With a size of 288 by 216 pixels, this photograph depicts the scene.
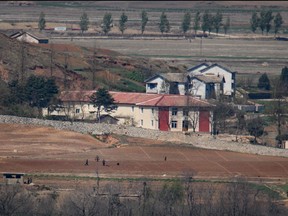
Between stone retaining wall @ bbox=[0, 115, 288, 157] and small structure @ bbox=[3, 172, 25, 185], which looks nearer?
small structure @ bbox=[3, 172, 25, 185]

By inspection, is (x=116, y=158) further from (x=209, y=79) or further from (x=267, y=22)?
(x=267, y=22)

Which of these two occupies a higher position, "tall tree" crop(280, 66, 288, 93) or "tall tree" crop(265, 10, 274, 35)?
"tall tree" crop(265, 10, 274, 35)

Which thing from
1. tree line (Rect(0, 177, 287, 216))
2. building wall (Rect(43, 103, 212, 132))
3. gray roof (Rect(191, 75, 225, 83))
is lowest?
tree line (Rect(0, 177, 287, 216))

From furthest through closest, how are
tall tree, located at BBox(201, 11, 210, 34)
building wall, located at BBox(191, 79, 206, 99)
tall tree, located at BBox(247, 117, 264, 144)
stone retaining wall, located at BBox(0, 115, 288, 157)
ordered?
tall tree, located at BBox(201, 11, 210, 34)
building wall, located at BBox(191, 79, 206, 99)
tall tree, located at BBox(247, 117, 264, 144)
stone retaining wall, located at BBox(0, 115, 288, 157)

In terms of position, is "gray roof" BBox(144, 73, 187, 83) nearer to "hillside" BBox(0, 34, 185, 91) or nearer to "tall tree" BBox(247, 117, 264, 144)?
"hillside" BBox(0, 34, 185, 91)

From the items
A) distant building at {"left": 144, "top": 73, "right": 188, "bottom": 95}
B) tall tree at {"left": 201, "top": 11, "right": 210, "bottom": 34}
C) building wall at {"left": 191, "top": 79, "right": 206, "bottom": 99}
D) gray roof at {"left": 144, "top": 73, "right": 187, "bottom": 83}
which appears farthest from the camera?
tall tree at {"left": 201, "top": 11, "right": 210, "bottom": 34}

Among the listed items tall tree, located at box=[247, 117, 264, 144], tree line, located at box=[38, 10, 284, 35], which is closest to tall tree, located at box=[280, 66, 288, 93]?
tall tree, located at box=[247, 117, 264, 144]

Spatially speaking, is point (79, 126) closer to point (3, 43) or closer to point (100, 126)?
point (100, 126)
